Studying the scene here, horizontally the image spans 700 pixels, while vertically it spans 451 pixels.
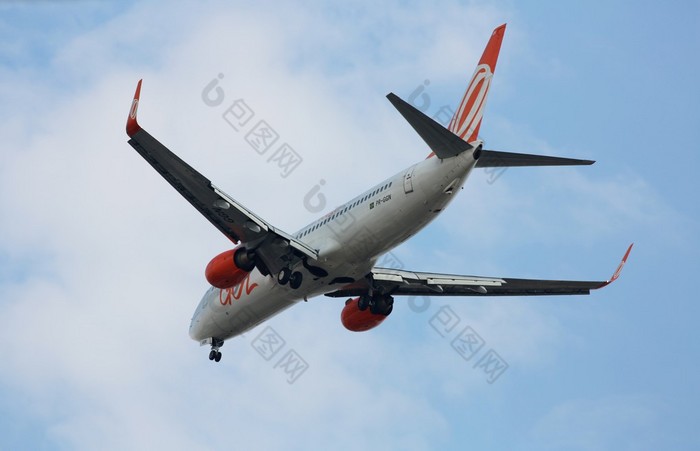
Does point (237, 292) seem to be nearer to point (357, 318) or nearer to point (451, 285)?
point (357, 318)

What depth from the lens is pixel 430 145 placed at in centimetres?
3956

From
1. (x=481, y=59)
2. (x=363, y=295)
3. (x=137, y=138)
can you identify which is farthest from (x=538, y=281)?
(x=137, y=138)

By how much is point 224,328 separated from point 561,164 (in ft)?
64.1

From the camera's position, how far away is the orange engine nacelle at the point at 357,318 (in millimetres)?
49812

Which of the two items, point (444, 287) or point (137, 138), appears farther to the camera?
point (444, 287)

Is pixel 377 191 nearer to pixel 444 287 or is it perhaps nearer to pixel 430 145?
pixel 430 145

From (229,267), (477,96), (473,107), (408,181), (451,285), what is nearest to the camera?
(408,181)

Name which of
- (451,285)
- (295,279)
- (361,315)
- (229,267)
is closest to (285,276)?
(295,279)

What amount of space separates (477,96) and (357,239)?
7232 mm

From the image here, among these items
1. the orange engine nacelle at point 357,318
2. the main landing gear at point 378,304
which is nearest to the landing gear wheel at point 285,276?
the main landing gear at point 378,304

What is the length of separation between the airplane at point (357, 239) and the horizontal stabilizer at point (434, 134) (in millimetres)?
35

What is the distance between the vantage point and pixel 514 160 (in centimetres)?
3988

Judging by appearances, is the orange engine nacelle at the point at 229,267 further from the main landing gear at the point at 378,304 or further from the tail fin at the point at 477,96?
the tail fin at the point at 477,96

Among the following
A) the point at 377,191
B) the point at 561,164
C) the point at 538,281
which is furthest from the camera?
the point at 538,281
